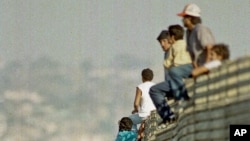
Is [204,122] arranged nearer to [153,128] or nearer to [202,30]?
[202,30]

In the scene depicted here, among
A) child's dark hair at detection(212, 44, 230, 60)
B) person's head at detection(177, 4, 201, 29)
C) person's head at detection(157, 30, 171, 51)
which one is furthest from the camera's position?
person's head at detection(157, 30, 171, 51)

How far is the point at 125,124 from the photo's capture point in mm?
34281

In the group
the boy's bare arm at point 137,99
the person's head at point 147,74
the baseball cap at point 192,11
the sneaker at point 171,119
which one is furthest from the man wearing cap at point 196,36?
the boy's bare arm at point 137,99

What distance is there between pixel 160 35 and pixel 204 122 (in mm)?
5380

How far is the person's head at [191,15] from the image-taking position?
26922 millimetres

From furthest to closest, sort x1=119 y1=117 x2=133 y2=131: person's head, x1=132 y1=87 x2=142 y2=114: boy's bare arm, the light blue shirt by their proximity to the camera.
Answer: the light blue shirt
x1=119 y1=117 x2=133 y2=131: person's head
x1=132 y1=87 x2=142 y2=114: boy's bare arm

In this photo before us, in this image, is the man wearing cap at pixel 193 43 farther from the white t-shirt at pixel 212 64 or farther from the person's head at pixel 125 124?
the person's head at pixel 125 124

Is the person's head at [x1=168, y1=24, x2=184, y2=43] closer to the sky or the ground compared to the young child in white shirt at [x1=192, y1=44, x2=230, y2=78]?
closer to the sky

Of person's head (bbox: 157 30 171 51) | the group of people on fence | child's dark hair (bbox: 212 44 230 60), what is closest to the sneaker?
the group of people on fence

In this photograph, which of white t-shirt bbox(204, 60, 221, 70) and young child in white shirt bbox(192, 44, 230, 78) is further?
white t-shirt bbox(204, 60, 221, 70)

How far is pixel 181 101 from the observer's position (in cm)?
2805

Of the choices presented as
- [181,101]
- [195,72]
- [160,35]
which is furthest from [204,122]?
[160,35]

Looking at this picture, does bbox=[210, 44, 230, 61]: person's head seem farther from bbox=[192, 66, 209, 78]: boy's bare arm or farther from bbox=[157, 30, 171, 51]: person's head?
bbox=[157, 30, 171, 51]: person's head

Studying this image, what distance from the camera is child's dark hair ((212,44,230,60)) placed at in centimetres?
2464
